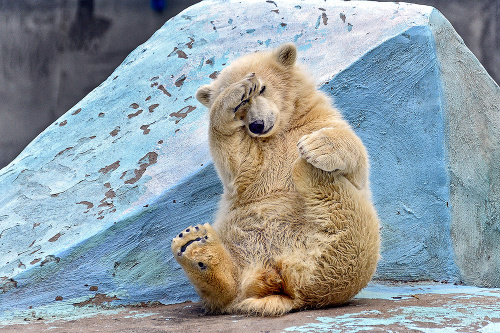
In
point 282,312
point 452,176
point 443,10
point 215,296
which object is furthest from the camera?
→ point 443,10

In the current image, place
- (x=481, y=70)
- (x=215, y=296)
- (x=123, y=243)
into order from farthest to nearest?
(x=481, y=70) → (x=123, y=243) → (x=215, y=296)

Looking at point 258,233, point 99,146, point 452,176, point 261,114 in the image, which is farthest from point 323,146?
point 99,146

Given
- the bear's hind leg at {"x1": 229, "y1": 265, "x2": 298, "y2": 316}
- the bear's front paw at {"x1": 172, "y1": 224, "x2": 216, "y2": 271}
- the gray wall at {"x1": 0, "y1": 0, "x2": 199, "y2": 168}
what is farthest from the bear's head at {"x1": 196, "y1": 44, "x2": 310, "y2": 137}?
the gray wall at {"x1": 0, "y1": 0, "x2": 199, "y2": 168}

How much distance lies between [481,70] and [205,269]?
326cm

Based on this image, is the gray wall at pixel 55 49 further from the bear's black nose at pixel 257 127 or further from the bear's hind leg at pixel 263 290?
the bear's hind leg at pixel 263 290

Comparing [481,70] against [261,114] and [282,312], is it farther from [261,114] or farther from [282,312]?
[282,312]

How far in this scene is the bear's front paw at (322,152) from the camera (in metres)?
2.38

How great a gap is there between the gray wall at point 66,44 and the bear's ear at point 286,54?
434cm

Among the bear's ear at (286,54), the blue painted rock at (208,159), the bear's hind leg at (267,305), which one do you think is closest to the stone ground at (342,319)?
the bear's hind leg at (267,305)

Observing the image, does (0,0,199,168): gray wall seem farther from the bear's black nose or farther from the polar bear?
the bear's black nose

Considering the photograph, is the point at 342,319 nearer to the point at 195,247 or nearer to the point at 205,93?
the point at 195,247

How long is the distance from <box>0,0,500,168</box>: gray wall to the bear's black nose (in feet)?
15.4

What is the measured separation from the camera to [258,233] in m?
2.60

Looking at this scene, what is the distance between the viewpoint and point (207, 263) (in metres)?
2.43
